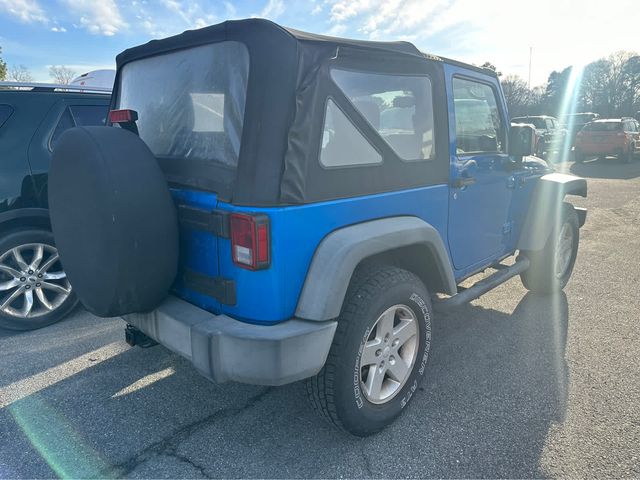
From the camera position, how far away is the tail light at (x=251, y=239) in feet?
6.49

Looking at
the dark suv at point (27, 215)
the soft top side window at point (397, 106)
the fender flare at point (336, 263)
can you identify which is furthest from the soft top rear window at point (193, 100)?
the dark suv at point (27, 215)

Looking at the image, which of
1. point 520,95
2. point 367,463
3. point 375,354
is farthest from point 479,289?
point 520,95

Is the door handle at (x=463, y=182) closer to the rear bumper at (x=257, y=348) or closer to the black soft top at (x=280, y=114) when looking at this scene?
the black soft top at (x=280, y=114)

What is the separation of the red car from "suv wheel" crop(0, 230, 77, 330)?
17849mm

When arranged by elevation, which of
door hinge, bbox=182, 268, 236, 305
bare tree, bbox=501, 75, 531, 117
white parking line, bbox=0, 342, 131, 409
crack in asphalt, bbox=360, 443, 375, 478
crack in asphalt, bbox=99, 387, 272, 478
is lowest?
crack in asphalt, bbox=360, 443, 375, 478

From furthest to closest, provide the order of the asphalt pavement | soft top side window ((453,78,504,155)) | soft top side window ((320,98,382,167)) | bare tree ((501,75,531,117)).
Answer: bare tree ((501,75,531,117))
soft top side window ((453,78,504,155))
the asphalt pavement
soft top side window ((320,98,382,167))

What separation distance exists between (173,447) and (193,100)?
185 cm

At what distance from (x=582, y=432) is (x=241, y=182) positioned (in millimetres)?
2280

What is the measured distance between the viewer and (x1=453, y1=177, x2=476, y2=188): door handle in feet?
9.74

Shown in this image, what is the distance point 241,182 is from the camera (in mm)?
2045

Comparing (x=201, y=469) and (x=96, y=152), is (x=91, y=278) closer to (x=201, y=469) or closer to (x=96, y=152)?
(x=96, y=152)

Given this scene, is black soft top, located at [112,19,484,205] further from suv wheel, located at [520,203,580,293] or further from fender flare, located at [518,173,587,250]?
suv wheel, located at [520,203,580,293]

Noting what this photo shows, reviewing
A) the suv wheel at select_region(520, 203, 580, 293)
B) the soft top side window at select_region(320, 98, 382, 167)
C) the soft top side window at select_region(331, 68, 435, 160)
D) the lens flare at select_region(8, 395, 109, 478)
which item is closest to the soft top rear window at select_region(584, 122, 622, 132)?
the suv wheel at select_region(520, 203, 580, 293)

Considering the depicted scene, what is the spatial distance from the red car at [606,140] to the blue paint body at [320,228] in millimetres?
15788
